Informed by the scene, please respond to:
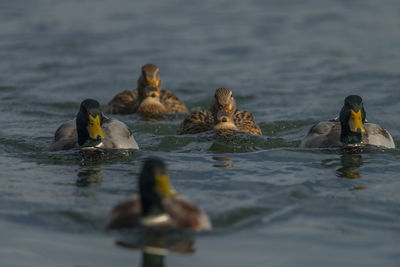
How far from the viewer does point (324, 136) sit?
40.8 ft

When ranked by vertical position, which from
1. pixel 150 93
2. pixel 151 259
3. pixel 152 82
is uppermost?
pixel 152 82

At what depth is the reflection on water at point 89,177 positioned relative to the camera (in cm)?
1040

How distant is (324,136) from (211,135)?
1879mm

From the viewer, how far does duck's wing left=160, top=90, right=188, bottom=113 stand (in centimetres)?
1614

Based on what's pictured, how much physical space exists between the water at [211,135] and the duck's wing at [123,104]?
31.1 inches

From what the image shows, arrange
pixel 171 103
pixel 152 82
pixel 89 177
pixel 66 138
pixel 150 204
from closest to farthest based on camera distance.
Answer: pixel 150 204 → pixel 89 177 → pixel 66 138 → pixel 152 82 → pixel 171 103

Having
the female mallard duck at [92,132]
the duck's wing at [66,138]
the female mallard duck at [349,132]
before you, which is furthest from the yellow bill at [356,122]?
the duck's wing at [66,138]

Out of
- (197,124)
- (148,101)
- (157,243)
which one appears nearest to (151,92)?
(148,101)

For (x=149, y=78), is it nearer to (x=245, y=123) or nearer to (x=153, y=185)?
(x=245, y=123)

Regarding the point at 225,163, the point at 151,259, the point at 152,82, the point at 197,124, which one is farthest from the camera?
the point at 152,82

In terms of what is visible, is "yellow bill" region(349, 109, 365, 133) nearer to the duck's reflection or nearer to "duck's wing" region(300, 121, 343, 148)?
"duck's wing" region(300, 121, 343, 148)

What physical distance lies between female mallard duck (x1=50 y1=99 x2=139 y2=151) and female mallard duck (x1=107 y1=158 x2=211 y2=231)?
330 cm

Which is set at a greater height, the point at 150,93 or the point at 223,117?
the point at 150,93

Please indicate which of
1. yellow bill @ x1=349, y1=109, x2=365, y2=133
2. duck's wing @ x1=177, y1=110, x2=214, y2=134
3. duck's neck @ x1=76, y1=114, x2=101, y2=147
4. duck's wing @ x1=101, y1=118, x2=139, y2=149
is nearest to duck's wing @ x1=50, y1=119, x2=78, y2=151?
duck's neck @ x1=76, y1=114, x2=101, y2=147
